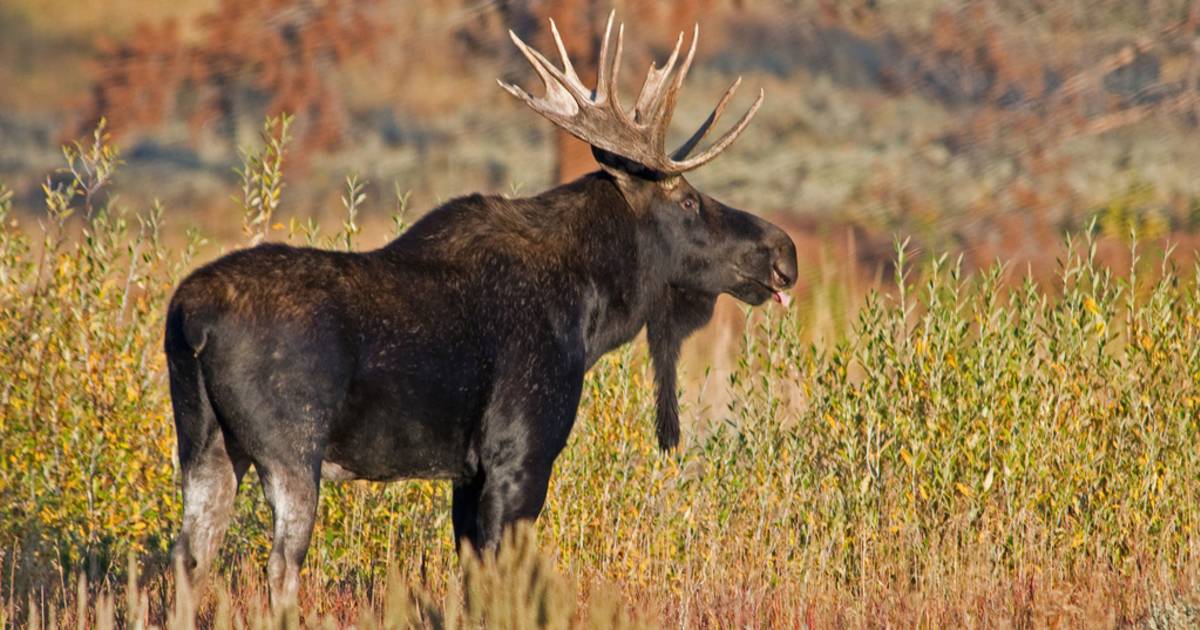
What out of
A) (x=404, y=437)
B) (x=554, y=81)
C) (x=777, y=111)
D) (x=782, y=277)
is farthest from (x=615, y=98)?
(x=777, y=111)

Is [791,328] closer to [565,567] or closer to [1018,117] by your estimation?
[565,567]

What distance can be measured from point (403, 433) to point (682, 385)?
9.10 feet

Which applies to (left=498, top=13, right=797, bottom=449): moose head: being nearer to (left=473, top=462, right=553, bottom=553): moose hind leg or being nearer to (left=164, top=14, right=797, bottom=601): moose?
(left=164, top=14, right=797, bottom=601): moose

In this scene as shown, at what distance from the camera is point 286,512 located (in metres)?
6.20

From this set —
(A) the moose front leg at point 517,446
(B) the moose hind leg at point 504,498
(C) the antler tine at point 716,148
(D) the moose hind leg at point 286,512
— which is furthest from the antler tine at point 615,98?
(D) the moose hind leg at point 286,512

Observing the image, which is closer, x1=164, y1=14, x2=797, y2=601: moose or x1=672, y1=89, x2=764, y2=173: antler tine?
x1=164, y1=14, x2=797, y2=601: moose

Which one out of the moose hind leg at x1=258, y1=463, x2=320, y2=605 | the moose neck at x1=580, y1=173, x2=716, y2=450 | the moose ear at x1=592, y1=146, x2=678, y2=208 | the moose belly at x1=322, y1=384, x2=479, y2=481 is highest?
the moose ear at x1=592, y1=146, x2=678, y2=208

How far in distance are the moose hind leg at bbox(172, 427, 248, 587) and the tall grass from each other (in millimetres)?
1775

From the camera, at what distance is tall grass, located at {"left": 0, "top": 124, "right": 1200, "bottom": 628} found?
28.0ft

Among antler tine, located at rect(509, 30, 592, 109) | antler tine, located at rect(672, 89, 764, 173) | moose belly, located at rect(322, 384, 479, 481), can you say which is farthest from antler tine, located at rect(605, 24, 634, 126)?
moose belly, located at rect(322, 384, 479, 481)

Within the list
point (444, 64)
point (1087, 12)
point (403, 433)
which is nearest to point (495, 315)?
point (403, 433)

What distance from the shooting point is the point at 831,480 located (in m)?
8.69

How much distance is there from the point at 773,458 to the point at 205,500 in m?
3.44

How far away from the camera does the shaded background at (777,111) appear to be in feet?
44.0
